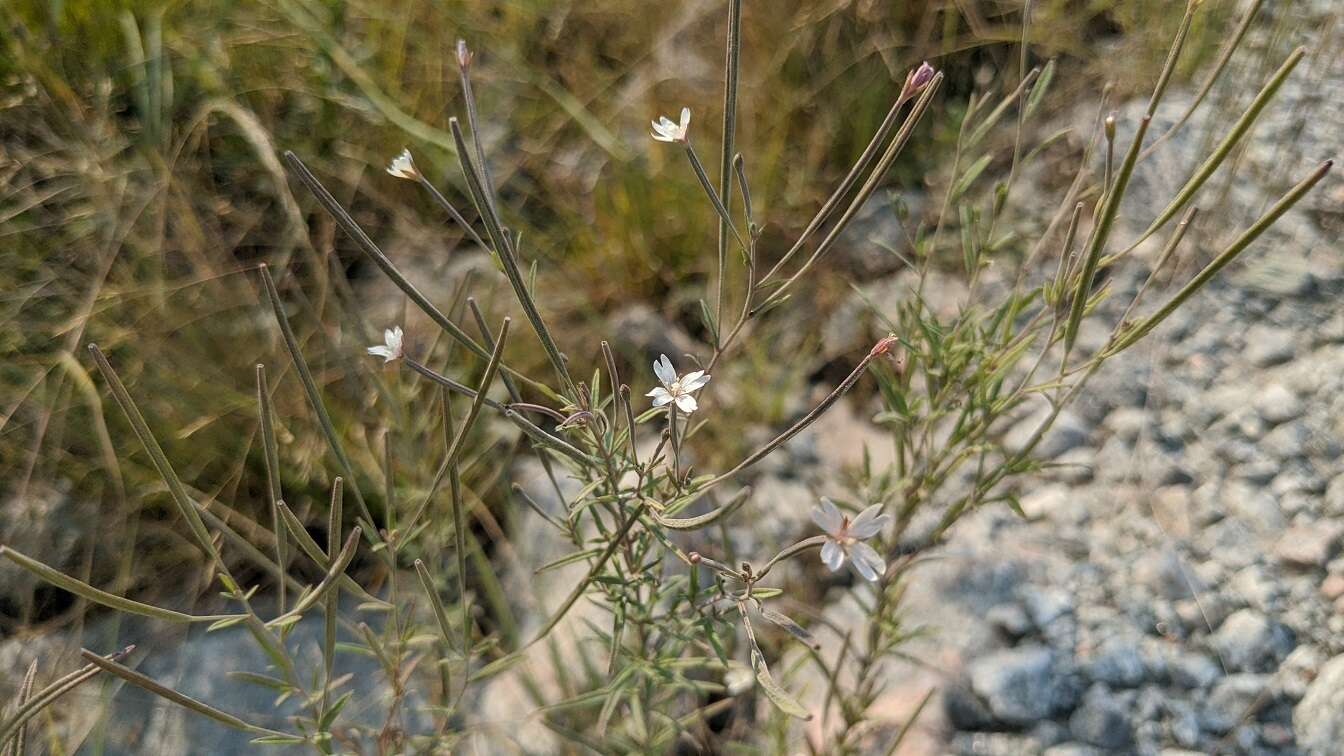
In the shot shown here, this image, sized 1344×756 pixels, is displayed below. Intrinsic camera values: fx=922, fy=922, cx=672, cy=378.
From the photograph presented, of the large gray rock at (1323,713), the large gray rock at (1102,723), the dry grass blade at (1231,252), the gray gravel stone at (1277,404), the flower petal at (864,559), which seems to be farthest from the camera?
the gray gravel stone at (1277,404)

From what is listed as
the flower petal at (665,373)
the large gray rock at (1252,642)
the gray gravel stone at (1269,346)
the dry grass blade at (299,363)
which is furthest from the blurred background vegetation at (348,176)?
the large gray rock at (1252,642)

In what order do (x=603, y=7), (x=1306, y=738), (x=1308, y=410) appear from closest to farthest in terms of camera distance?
(x=1306, y=738) < (x=1308, y=410) < (x=603, y=7)

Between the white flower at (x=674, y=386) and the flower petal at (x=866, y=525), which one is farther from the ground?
the white flower at (x=674, y=386)

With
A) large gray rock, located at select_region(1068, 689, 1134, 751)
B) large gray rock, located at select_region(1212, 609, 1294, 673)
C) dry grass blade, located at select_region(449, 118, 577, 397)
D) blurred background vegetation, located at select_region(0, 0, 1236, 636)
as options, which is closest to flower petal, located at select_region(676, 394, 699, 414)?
dry grass blade, located at select_region(449, 118, 577, 397)

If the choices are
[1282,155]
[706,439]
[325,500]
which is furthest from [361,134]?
[1282,155]

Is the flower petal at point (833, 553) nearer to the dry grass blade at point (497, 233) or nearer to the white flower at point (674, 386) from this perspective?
the white flower at point (674, 386)

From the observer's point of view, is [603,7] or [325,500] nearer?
[325,500]

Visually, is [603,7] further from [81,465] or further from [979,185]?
[81,465]
